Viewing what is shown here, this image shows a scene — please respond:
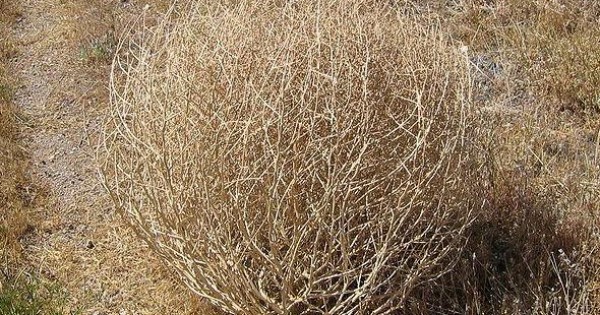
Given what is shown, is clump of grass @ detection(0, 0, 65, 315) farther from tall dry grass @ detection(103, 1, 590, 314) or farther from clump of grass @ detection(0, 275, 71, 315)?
tall dry grass @ detection(103, 1, 590, 314)

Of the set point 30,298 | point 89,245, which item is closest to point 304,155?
point 30,298


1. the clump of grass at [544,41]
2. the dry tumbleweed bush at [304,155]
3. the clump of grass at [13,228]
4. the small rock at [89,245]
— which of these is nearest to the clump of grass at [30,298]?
the clump of grass at [13,228]

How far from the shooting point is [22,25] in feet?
22.1

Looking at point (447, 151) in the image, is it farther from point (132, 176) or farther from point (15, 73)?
point (15, 73)

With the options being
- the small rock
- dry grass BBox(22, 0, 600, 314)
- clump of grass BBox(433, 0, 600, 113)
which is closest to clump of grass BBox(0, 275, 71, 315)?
the small rock

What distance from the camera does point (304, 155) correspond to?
2920 mm

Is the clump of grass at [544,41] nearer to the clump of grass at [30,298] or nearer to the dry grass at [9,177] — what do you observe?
the dry grass at [9,177]

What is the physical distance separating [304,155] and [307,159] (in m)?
0.07

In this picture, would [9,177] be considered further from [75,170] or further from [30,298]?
[30,298]

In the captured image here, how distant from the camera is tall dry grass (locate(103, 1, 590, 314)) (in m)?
2.98

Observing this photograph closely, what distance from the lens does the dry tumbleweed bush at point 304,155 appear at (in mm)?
2979

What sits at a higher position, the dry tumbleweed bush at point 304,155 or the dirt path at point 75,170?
the dry tumbleweed bush at point 304,155

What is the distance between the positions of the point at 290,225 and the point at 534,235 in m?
1.36

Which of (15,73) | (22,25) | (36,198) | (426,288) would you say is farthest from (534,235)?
(22,25)
